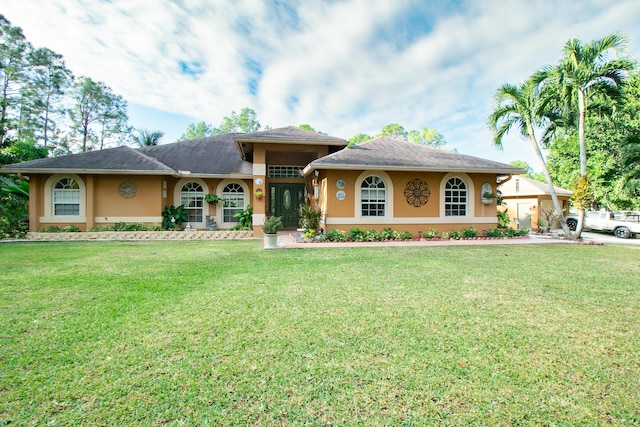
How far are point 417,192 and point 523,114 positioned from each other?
239 inches

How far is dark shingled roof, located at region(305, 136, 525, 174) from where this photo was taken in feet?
37.3

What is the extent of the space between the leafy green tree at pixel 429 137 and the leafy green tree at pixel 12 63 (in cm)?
4863

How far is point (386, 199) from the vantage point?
12484mm

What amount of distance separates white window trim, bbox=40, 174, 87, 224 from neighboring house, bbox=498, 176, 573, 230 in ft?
75.1

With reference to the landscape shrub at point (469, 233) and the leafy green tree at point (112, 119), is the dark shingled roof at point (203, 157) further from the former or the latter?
the leafy green tree at point (112, 119)

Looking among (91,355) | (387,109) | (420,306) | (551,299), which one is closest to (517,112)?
(551,299)

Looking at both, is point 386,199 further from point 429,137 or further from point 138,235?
point 429,137

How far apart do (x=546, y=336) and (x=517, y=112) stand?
1324 cm

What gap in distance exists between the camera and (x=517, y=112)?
13.2 metres

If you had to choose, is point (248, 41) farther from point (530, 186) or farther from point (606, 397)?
point (530, 186)

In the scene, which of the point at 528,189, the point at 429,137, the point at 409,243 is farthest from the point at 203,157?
the point at 429,137

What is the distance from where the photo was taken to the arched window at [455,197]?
42.7ft

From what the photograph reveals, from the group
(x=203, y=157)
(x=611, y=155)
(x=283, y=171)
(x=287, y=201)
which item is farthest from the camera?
(x=611, y=155)

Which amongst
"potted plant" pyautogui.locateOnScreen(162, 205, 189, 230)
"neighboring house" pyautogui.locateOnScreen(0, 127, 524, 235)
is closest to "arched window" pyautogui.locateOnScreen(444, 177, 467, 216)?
"neighboring house" pyautogui.locateOnScreen(0, 127, 524, 235)
